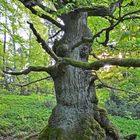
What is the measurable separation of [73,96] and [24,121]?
7444 millimetres

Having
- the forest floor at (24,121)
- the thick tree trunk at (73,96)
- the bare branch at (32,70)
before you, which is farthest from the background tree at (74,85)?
→ the forest floor at (24,121)

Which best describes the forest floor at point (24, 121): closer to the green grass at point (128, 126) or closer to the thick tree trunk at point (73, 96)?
the green grass at point (128, 126)

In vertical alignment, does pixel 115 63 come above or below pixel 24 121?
above

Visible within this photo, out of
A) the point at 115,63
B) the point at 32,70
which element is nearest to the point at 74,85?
the point at 32,70

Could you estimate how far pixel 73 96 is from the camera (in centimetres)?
Answer: 629

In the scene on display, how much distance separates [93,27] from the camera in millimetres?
8422

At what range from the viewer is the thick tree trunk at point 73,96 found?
623cm

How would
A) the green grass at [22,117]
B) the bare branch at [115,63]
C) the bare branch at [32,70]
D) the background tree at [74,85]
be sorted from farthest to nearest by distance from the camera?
the green grass at [22,117] < the background tree at [74,85] < the bare branch at [32,70] < the bare branch at [115,63]

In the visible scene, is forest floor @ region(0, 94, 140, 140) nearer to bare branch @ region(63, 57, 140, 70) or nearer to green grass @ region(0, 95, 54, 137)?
green grass @ region(0, 95, 54, 137)

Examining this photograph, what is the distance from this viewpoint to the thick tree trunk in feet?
20.4

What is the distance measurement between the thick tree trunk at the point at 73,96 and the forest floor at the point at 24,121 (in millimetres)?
2930

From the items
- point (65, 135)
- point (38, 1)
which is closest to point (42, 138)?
point (65, 135)

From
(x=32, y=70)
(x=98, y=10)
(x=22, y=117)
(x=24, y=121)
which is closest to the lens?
(x=32, y=70)

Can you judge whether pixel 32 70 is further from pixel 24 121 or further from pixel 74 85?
pixel 24 121
